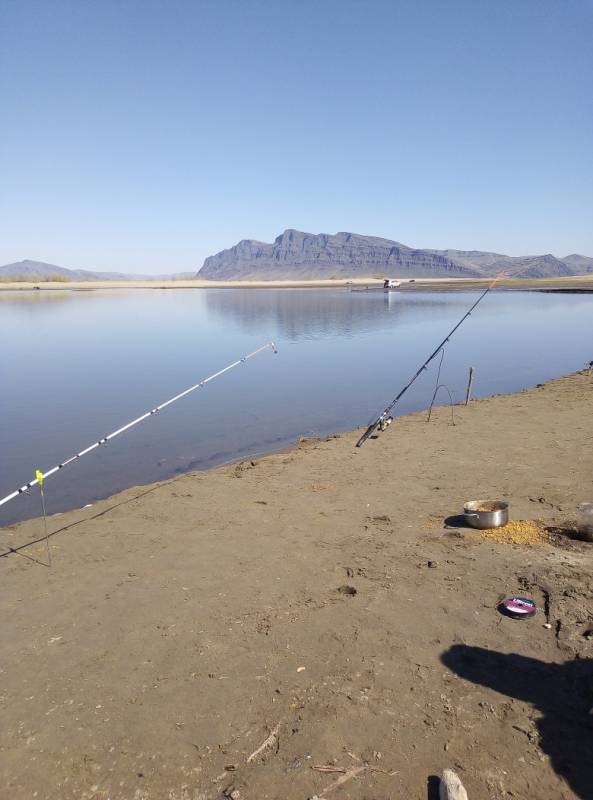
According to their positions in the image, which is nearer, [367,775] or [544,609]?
[367,775]

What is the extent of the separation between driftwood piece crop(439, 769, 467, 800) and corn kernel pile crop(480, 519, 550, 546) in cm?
374

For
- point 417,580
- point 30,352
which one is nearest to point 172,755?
point 417,580

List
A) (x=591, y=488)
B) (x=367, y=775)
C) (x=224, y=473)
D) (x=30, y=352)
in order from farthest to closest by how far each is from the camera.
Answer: (x=30, y=352) → (x=224, y=473) → (x=591, y=488) → (x=367, y=775)

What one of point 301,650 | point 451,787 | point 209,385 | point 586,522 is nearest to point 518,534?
point 586,522

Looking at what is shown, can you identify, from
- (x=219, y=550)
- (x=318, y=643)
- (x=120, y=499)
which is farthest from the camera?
(x=120, y=499)

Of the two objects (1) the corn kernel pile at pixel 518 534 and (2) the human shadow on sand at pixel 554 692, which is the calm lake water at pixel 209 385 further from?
(2) the human shadow on sand at pixel 554 692

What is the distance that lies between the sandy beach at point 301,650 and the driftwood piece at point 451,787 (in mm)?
177

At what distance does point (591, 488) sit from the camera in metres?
8.16

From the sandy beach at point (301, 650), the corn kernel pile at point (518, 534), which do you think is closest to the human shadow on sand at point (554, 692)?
the sandy beach at point (301, 650)

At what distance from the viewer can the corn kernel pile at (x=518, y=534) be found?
260 inches

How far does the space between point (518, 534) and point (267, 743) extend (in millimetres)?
4463

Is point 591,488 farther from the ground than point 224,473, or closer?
farther from the ground

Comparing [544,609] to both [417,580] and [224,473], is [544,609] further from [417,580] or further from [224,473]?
[224,473]

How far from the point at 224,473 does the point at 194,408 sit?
23.1ft
